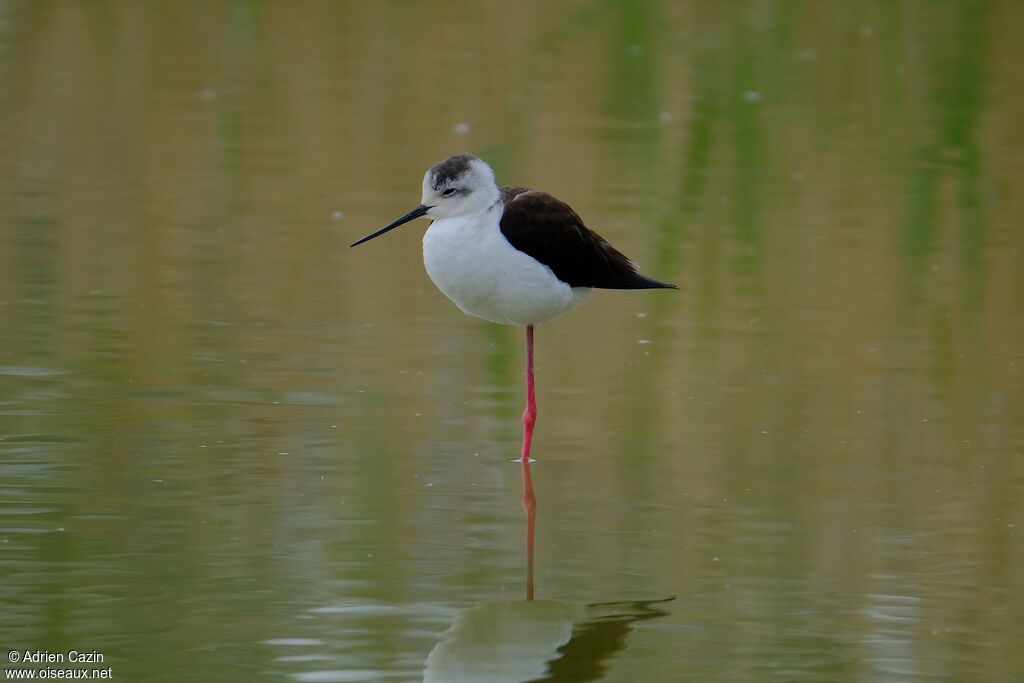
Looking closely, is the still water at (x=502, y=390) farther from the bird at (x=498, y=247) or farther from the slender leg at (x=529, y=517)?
the bird at (x=498, y=247)

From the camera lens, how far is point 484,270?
6809mm

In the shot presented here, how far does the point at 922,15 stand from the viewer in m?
20.0

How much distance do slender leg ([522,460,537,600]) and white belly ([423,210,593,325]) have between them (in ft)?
1.99

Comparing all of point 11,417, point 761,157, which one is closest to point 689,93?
point 761,157

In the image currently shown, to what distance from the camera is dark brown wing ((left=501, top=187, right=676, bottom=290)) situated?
700cm

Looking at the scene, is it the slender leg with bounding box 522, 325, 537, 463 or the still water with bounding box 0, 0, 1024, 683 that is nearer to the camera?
the still water with bounding box 0, 0, 1024, 683

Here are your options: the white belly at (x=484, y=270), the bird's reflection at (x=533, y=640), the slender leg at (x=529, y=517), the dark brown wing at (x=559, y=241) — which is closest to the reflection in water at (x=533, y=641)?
the bird's reflection at (x=533, y=640)

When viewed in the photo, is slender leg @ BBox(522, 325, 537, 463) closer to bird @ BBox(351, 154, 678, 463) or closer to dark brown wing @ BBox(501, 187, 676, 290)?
bird @ BBox(351, 154, 678, 463)

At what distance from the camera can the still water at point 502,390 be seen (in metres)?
5.39

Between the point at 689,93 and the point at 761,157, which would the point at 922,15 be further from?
the point at 761,157

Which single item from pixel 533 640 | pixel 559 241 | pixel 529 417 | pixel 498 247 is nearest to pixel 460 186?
pixel 498 247

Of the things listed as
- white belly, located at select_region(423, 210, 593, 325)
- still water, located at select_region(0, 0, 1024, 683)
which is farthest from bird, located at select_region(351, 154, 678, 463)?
still water, located at select_region(0, 0, 1024, 683)

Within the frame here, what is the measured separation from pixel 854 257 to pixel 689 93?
5.65m

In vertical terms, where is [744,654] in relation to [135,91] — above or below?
below
